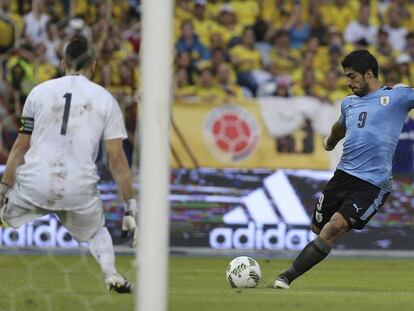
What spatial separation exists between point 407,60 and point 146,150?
1430cm

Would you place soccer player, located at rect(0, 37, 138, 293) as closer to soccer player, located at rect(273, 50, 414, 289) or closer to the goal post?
the goal post

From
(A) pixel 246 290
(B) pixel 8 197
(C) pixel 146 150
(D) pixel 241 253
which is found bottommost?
(D) pixel 241 253

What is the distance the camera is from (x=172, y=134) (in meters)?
17.3

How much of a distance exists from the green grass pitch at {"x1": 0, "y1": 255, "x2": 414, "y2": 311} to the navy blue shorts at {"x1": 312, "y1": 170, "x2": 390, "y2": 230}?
0.62m

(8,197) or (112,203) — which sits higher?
(8,197)

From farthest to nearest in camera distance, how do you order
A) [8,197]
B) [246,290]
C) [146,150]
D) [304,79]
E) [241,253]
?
[304,79], [241,253], [246,290], [8,197], [146,150]

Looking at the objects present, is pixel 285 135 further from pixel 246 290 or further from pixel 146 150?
pixel 146 150

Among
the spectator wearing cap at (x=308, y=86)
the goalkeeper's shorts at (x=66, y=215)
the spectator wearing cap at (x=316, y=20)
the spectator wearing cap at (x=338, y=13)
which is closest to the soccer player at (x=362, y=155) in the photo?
the goalkeeper's shorts at (x=66, y=215)

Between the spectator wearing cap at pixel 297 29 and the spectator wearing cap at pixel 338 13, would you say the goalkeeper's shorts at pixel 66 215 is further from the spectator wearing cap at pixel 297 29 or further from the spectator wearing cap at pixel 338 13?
the spectator wearing cap at pixel 338 13

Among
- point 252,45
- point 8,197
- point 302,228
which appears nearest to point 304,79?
point 252,45

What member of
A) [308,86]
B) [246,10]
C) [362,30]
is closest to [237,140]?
[308,86]

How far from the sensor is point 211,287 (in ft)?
33.7

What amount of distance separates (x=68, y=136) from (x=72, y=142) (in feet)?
0.17

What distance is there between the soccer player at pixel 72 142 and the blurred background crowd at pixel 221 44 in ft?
24.5
